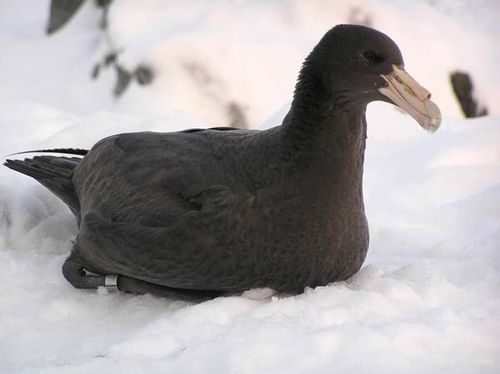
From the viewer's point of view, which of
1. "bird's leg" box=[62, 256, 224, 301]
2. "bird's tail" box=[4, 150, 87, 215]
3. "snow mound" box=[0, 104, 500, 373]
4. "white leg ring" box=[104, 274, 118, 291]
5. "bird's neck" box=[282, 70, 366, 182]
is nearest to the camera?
"snow mound" box=[0, 104, 500, 373]

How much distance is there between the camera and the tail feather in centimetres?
409

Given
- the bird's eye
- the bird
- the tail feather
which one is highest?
the bird's eye

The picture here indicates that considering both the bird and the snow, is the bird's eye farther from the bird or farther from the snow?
the snow

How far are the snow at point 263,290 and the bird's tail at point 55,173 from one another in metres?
0.22

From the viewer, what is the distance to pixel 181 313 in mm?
3188

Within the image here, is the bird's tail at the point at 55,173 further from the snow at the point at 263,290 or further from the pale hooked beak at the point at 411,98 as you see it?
the pale hooked beak at the point at 411,98

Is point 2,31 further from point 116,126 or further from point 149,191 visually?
point 149,191

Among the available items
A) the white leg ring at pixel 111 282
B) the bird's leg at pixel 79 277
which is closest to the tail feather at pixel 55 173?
the bird's leg at pixel 79 277

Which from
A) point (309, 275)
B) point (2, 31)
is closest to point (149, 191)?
point (309, 275)

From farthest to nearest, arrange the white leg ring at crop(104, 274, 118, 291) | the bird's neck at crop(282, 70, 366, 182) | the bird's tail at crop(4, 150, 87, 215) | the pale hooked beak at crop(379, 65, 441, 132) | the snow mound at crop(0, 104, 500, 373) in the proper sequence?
the bird's tail at crop(4, 150, 87, 215) → the white leg ring at crop(104, 274, 118, 291) → the bird's neck at crop(282, 70, 366, 182) → the pale hooked beak at crop(379, 65, 441, 132) → the snow mound at crop(0, 104, 500, 373)

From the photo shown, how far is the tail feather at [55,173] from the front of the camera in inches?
161

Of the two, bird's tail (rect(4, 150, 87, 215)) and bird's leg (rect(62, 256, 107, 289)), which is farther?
bird's tail (rect(4, 150, 87, 215))

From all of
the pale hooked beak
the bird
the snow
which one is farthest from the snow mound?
the pale hooked beak

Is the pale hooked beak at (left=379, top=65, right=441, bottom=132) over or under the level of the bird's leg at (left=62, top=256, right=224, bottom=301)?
over
